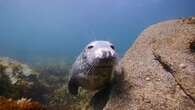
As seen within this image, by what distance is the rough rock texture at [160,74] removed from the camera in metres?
4.98

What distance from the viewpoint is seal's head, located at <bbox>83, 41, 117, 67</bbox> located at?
4691mm

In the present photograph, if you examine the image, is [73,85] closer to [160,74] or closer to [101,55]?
[101,55]

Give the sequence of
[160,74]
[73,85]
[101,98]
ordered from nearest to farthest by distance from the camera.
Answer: [160,74] → [73,85] → [101,98]

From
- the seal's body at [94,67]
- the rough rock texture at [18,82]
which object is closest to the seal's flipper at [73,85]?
the seal's body at [94,67]

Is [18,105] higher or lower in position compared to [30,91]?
lower

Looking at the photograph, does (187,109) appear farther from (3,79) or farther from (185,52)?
(3,79)

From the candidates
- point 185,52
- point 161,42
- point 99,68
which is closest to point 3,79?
point 99,68

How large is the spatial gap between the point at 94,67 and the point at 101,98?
138cm

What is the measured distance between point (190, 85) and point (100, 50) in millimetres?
1901

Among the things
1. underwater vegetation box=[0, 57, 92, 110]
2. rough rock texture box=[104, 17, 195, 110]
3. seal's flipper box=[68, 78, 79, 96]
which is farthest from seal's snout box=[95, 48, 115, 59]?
underwater vegetation box=[0, 57, 92, 110]

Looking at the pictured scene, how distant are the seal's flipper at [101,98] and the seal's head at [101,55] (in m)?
1.09

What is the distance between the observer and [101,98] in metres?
6.09

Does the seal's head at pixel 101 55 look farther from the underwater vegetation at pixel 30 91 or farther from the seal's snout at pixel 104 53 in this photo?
the underwater vegetation at pixel 30 91

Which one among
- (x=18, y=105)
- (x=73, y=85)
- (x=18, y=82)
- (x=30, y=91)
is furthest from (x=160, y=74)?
(x=30, y=91)
